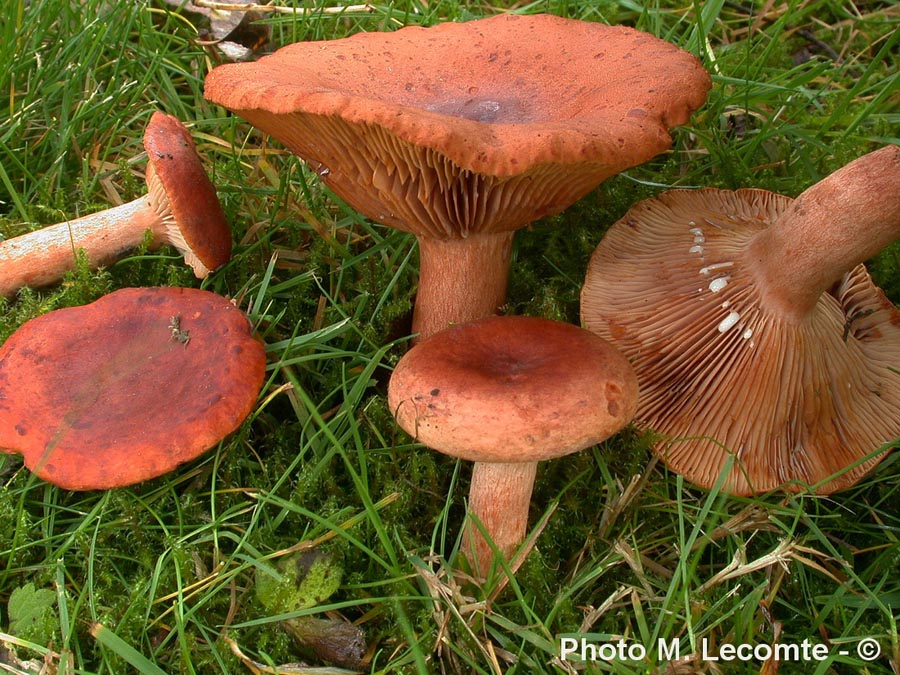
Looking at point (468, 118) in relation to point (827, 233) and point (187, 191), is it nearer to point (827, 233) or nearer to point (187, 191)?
point (187, 191)

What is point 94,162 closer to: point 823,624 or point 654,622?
point 654,622

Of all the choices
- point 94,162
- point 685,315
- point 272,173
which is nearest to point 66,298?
point 94,162

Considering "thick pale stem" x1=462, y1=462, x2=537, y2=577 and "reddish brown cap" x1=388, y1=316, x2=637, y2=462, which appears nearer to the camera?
"reddish brown cap" x1=388, y1=316, x2=637, y2=462

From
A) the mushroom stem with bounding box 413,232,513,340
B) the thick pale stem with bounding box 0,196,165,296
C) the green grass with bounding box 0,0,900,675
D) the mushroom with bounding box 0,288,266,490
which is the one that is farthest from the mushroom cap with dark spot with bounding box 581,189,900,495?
the thick pale stem with bounding box 0,196,165,296

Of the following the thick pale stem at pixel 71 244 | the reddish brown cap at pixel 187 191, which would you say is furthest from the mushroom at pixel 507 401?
the thick pale stem at pixel 71 244

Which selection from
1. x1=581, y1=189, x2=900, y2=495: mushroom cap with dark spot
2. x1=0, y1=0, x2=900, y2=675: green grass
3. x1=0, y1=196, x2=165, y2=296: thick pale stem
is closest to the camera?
x1=0, y1=0, x2=900, y2=675: green grass

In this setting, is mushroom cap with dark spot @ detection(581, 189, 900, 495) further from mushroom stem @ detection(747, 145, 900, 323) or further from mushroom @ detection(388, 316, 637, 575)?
mushroom @ detection(388, 316, 637, 575)
